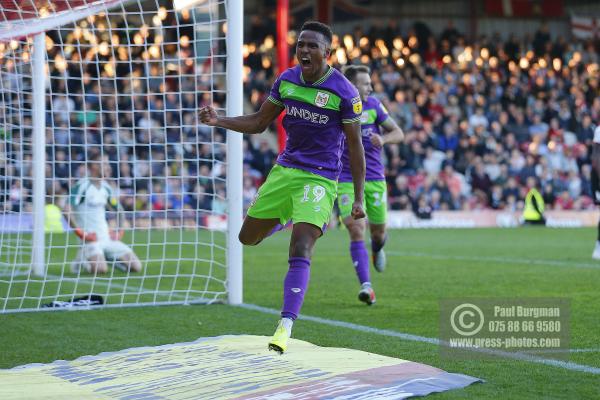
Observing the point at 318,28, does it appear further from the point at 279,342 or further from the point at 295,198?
the point at 279,342

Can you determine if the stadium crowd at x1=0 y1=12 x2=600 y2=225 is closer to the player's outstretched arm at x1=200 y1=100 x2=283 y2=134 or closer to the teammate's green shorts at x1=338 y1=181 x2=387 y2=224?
the teammate's green shorts at x1=338 y1=181 x2=387 y2=224

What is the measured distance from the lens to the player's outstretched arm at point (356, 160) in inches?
260

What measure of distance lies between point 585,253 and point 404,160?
463 inches

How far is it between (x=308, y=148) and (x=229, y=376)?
5.67ft

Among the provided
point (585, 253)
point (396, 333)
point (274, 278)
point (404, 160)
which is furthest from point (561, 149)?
point (396, 333)

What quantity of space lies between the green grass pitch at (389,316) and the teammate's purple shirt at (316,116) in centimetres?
131

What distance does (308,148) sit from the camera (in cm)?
676

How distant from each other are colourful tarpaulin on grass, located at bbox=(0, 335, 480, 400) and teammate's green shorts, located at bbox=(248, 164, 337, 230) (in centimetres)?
87

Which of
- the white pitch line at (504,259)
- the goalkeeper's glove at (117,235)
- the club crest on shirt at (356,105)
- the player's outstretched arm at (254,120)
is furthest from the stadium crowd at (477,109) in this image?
the club crest on shirt at (356,105)

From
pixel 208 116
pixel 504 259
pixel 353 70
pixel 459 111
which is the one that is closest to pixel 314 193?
pixel 208 116

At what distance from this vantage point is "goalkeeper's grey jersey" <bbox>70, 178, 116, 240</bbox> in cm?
1369

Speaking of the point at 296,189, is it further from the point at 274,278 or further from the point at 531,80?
the point at 531,80

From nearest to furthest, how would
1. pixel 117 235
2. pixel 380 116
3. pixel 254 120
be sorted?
pixel 254 120
pixel 380 116
pixel 117 235

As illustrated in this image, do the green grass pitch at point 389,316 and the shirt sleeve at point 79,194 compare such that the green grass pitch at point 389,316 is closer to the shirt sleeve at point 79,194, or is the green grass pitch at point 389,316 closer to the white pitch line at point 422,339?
the white pitch line at point 422,339
